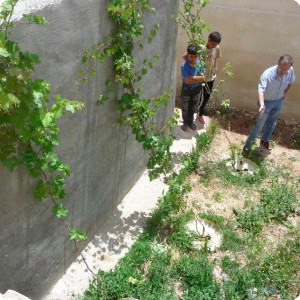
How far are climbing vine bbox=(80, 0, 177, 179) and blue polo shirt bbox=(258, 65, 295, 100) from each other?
1.68 m

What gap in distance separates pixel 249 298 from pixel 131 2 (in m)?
3.04

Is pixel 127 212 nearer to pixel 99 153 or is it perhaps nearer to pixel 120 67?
pixel 99 153

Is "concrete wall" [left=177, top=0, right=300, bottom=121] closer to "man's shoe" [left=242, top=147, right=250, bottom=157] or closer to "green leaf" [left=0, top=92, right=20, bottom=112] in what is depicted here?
"man's shoe" [left=242, top=147, right=250, bottom=157]

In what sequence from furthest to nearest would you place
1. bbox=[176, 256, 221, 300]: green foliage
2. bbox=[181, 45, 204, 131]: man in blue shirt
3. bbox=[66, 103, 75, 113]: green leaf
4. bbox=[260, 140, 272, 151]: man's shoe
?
bbox=[260, 140, 272, 151]: man's shoe
bbox=[181, 45, 204, 131]: man in blue shirt
bbox=[176, 256, 221, 300]: green foliage
bbox=[66, 103, 75, 113]: green leaf

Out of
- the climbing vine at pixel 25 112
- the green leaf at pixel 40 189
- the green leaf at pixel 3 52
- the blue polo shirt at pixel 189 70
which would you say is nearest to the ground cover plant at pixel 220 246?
the blue polo shirt at pixel 189 70

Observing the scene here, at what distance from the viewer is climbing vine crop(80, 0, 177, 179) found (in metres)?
3.76

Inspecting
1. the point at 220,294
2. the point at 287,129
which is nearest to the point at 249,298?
the point at 220,294

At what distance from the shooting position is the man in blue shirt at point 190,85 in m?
5.95

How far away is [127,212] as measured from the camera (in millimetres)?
5148

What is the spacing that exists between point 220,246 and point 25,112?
2.93 m

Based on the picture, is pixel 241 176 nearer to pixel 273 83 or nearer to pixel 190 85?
pixel 273 83

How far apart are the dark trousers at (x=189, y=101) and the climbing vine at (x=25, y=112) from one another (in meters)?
3.40

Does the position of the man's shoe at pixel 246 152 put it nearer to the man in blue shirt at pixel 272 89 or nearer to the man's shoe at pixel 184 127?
the man in blue shirt at pixel 272 89

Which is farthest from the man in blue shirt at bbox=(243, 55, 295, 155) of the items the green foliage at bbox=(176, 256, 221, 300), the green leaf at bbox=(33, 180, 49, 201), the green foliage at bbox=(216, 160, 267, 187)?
the green leaf at bbox=(33, 180, 49, 201)
